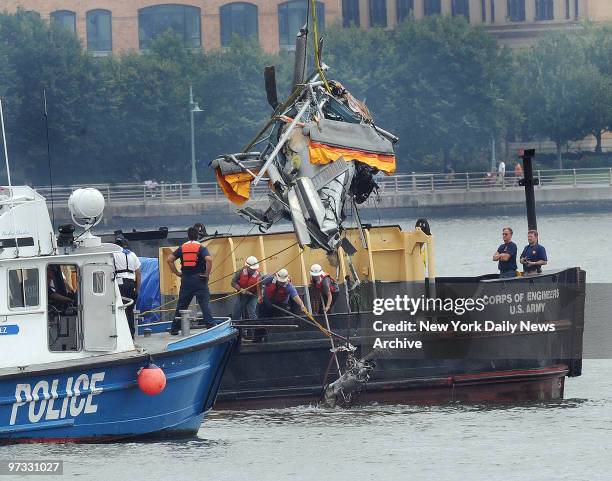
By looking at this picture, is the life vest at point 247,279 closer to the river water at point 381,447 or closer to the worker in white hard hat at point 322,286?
the worker in white hard hat at point 322,286

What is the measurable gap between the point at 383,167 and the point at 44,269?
21.0 feet

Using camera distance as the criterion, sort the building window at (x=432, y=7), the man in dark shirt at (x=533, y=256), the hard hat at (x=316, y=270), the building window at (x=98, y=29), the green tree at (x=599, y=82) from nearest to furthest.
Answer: the hard hat at (x=316, y=270) → the man in dark shirt at (x=533, y=256) → the green tree at (x=599, y=82) → the building window at (x=98, y=29) → the building window at (x=432, y=7)

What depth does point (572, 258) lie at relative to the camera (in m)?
57.8

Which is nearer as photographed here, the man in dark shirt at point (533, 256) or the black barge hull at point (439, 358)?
the black barge hull at point (439, 358)

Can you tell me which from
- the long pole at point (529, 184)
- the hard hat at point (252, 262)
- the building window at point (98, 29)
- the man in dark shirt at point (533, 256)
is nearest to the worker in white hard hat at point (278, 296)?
the hard hat at point (252, 262)

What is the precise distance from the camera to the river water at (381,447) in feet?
66.0

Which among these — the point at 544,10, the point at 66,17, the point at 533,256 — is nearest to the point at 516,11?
the point at 544,10

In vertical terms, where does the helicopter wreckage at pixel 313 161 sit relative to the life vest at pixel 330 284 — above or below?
above

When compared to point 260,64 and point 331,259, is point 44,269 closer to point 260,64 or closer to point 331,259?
point 331,259

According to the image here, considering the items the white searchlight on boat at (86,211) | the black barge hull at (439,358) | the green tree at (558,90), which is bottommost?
the black barge hull at (439,358)

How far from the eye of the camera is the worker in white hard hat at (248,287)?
24875 mm

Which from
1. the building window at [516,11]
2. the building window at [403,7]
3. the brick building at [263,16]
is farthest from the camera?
the building window at [403,7]

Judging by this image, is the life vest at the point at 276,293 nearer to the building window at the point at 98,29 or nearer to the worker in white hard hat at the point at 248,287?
the worker in white hard hat at the point at 248,287

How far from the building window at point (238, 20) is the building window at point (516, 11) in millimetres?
16762
